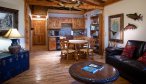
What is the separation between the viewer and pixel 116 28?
571 centimetres

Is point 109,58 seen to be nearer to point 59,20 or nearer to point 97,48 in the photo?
point 97,48

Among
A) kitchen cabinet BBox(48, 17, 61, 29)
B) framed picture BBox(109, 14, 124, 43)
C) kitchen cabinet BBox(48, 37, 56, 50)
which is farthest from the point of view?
kitchen cabinet BBox(48, 17, 61, 29)

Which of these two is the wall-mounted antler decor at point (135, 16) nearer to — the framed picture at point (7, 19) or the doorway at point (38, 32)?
the framed picture at point (7, 19)

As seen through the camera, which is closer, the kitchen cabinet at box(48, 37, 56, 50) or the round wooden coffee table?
the round wooden coffee table

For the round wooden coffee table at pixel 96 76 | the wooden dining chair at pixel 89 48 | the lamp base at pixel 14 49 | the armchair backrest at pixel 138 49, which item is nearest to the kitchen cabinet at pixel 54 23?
the wooden dining chair at pixel 89 48

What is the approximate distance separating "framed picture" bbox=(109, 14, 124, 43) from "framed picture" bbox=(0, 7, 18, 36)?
12.2 feet

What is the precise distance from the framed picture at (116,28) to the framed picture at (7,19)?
12.2 ft

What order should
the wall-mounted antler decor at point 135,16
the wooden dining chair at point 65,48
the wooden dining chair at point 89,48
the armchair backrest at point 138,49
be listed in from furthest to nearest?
the wooden dining chair at point 89,48 → the wooden dining chair at point 65,48 → the wall-mounted antler decor at point 135,16 → the armchair backrest at point 138,49

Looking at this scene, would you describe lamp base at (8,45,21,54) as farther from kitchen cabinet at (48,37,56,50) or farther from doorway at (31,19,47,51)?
doorway at (31,19,47,51)

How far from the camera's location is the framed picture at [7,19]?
4.22 m

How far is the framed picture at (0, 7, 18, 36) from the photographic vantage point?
4.22 meters

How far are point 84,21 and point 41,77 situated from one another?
242 inches

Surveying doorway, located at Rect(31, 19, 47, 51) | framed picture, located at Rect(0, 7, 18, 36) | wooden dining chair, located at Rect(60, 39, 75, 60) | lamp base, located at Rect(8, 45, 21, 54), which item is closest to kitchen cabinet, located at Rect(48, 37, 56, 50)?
wooden dining chair, located at Rect(60, 39, 75, 60)

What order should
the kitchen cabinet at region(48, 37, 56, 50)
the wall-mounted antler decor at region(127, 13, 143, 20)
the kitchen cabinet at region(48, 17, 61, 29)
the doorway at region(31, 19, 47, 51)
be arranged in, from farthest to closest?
the doorway at region(31, 19, 47, 51), the kitchen cabinet at region(48, 17, 61, 29), the kitchen cabinet at region(48, 37, 56, 50), the wall-mounted antler decor at region(127, 13, 143, 20)
